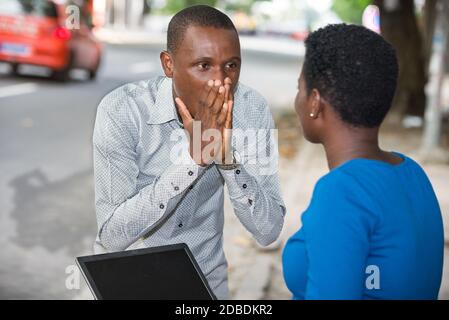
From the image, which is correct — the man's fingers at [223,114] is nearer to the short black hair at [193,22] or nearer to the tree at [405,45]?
the short black hair at [193,22]

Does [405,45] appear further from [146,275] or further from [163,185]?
[146,275]

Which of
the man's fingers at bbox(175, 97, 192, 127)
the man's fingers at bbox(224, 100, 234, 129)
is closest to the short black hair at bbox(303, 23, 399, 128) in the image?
the man's fingers at bbox(224, 100, 234, 129)

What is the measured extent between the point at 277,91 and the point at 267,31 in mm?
46594

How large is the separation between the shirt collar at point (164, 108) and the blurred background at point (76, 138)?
1.58ft

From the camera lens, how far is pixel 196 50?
238 centimetres

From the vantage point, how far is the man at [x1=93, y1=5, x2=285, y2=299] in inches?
88.3

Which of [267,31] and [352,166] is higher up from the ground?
[352,166]

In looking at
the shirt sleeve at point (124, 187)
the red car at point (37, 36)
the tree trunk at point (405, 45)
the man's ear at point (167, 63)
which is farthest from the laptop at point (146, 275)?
the red car at point (37, 36)

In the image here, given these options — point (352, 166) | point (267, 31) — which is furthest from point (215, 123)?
point (267, 31)

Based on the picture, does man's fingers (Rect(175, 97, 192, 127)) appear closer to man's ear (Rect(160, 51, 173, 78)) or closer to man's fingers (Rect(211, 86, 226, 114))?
man's fingers (Rect(211, 86, 226, 114))

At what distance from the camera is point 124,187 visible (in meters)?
2.42

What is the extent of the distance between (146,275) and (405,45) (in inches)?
488

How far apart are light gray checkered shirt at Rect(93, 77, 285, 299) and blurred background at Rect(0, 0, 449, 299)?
505 millimetres
